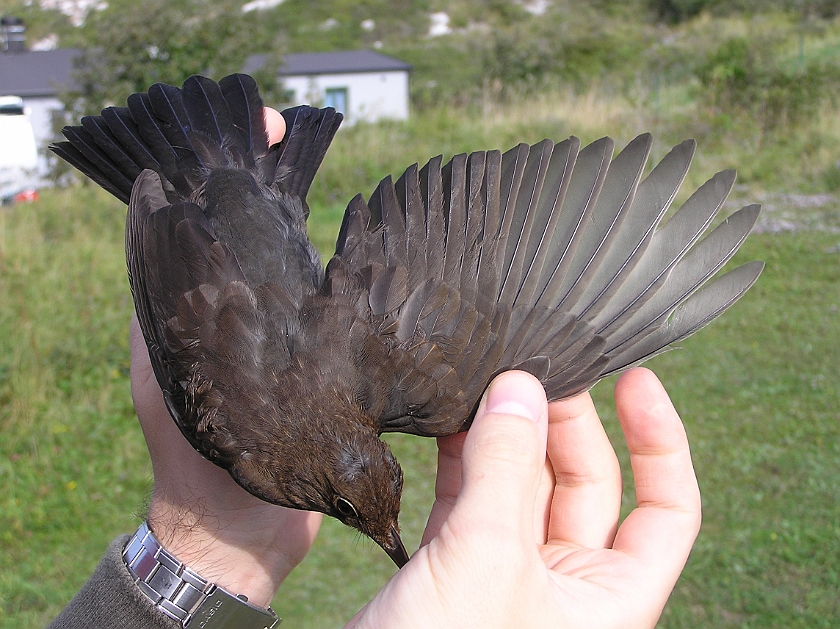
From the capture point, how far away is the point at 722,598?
4.46m

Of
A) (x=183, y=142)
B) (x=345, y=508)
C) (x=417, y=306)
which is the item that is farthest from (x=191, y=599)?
(x=183, y=142)

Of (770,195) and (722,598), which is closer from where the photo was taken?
(722,598)

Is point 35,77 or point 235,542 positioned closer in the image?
point 235,542

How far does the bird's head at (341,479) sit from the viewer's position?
2430 mm

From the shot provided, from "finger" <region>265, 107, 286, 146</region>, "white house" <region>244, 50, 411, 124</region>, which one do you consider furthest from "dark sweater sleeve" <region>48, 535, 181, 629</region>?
"white house" <region>244, 50, 411, 124</region>

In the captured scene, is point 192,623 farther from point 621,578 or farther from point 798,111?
point 798,111

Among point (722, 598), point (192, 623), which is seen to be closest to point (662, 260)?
point (192, 623)

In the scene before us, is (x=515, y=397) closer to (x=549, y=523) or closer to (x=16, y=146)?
(x=549, y=523)

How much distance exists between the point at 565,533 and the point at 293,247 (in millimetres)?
1526

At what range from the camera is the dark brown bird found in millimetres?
2539

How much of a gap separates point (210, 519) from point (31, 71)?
1631 inches

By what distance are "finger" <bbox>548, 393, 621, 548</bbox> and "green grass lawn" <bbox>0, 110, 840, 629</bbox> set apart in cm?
164

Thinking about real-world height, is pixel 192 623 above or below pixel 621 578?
below

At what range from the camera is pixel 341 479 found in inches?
95.5
